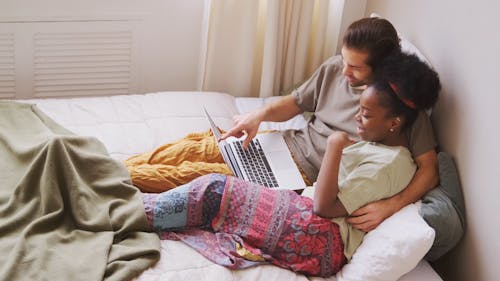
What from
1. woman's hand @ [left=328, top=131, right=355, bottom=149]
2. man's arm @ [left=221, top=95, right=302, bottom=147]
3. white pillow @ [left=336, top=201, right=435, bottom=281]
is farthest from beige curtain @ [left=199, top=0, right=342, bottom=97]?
white pillow @ [left=336, top=201, right=435, bottom=281]

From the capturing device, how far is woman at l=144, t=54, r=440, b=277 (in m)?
1.92

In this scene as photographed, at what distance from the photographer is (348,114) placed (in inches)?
88.8

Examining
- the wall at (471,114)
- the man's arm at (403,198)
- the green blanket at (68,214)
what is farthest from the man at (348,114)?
the green blanket at (68,214)

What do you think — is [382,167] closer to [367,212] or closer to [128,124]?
[367,212]

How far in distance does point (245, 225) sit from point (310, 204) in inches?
7.9

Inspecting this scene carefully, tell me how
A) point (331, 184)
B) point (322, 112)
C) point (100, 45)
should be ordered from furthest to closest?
point (100, 45) → point (322, 112) → point (331, 184)

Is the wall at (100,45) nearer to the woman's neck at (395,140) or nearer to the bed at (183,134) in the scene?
the bed at (183,134)

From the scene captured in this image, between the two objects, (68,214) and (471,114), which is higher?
(471,114)

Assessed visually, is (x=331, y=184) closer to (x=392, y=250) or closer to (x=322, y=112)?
(x=392, y=250)

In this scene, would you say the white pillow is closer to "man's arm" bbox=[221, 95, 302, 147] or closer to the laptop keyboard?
the laptop keyboard

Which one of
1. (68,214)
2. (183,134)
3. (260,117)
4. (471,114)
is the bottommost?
(68,214)

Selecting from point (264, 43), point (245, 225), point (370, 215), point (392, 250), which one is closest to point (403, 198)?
point (370, 215)

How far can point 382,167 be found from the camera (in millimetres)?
1951

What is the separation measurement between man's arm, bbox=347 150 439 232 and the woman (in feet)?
0.07
